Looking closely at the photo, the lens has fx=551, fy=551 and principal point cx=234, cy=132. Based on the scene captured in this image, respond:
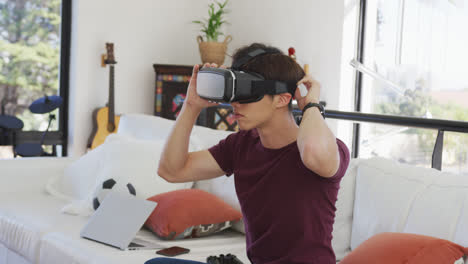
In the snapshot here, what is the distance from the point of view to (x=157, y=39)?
5.65m

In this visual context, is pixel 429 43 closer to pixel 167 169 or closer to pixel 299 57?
pixel 299 57

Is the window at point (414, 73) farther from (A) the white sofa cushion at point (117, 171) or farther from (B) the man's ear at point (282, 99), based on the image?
(B) the man's ear at point (282, 99)

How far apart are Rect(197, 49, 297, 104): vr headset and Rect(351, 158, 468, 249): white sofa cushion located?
1.88 ft

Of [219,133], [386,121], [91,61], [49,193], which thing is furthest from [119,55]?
[386,121]

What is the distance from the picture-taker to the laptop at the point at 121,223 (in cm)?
194

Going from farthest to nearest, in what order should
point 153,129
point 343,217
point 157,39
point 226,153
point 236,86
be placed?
1. point 157,39
2. point 153,129
3. point 343,217
4. point 226,153
5. point 236,86

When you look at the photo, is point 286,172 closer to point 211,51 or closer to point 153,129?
point 153,129

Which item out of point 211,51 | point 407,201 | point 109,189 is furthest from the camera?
point 211,51

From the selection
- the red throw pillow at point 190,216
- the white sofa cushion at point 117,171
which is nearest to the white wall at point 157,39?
the white sofa cushion at point 117,171

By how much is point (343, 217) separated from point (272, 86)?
0.72 m

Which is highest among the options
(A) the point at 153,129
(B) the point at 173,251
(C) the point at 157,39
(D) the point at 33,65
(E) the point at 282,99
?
(C) the point at 157,39

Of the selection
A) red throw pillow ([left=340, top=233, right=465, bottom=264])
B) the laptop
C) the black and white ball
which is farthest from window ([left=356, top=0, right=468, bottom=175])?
red throw pillow ([left=340, top=233, right=465, bottom=264])

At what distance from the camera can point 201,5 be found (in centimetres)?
594

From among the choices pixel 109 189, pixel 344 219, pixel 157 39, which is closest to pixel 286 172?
pixel 344 219
